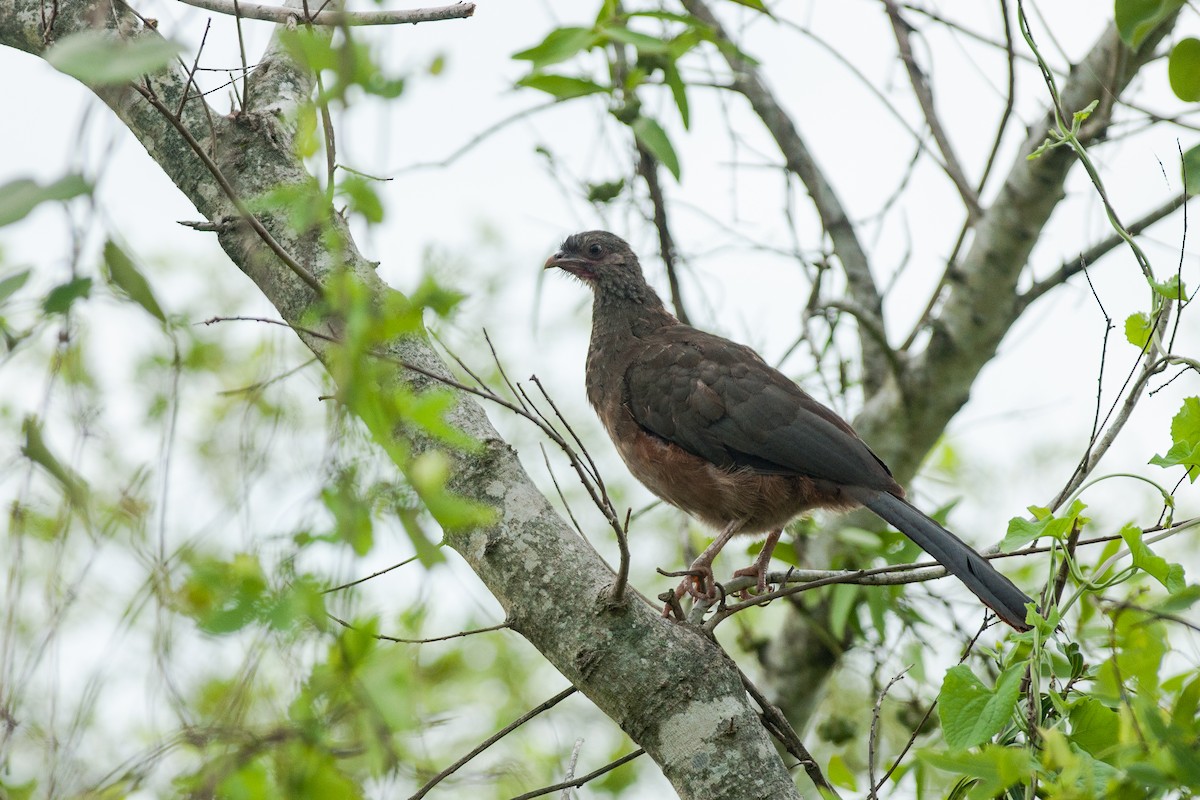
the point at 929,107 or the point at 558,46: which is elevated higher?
the point at 929,107

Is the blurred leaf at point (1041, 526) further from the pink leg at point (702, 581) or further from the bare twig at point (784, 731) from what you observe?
the pink leg at point (702, 581)

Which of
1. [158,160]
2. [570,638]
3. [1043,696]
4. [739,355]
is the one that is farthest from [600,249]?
[1043,696]

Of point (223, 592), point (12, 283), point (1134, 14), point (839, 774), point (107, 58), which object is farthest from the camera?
point (839, 774)

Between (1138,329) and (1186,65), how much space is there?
0.72 m

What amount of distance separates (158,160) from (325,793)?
8.23 ft

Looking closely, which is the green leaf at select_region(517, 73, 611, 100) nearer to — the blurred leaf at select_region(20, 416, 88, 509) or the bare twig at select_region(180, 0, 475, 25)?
the bare twig at select_region(180, 0, 475, 25)

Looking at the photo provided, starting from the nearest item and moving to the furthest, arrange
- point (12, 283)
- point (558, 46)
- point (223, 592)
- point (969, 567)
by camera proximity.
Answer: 1. point (223, 592)
2. point (12, 283)
3. point (558, 46)
4. point (969, 567)

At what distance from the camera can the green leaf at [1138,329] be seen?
283cm

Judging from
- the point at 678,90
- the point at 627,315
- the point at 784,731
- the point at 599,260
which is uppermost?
the point at 599,260

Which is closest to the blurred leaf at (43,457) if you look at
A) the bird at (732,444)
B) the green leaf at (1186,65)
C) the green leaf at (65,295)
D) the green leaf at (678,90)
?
the green leaf at (65,295)

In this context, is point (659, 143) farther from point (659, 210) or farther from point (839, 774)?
point (839, 774)

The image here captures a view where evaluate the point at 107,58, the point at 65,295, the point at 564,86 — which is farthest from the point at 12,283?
the point at 564,86

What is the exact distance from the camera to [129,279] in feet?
5.81

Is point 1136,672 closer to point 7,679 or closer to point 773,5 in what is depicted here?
point 7,679
